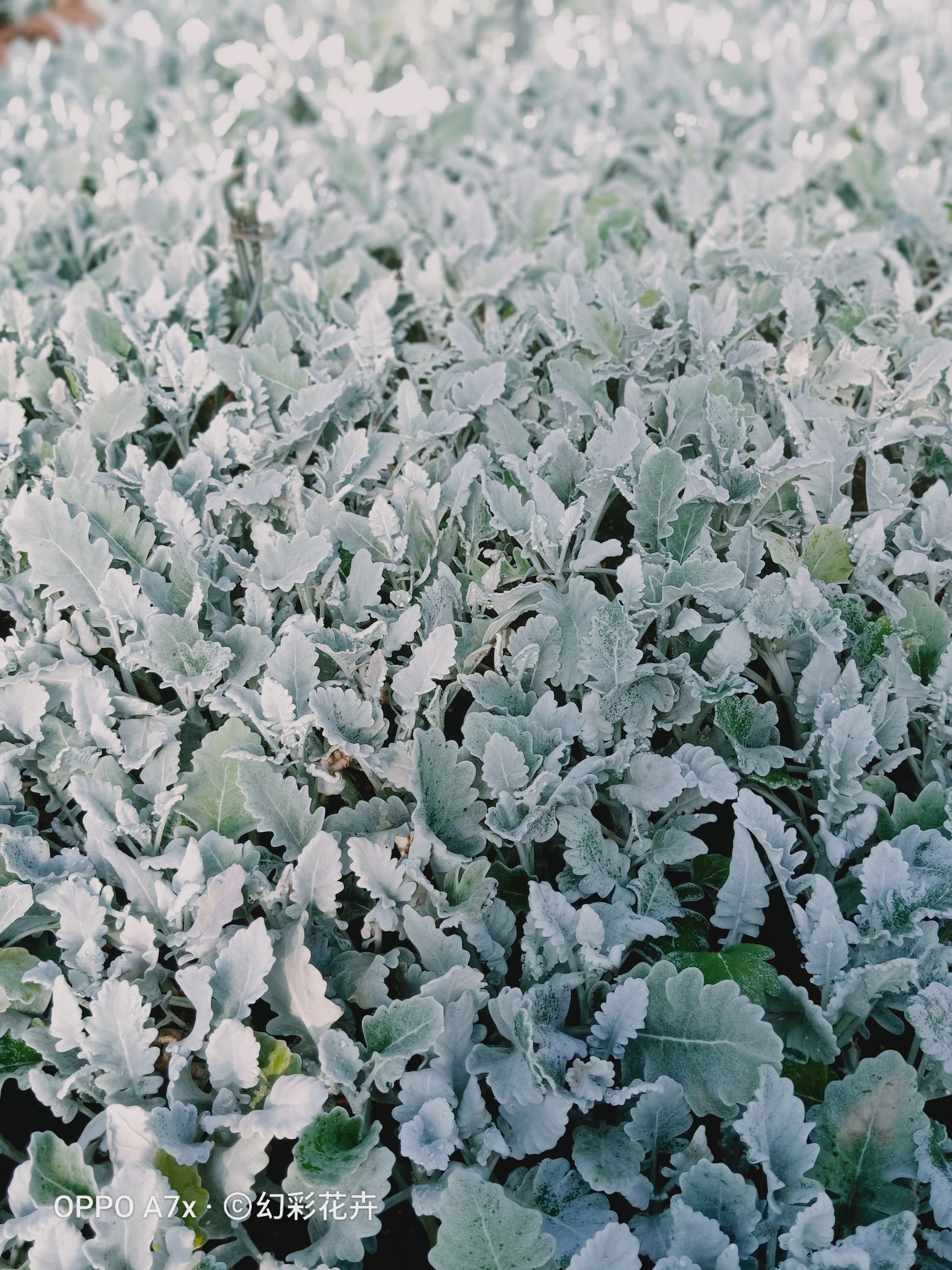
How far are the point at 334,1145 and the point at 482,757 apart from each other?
1.60 ft

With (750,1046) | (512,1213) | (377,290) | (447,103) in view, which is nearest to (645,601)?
(750,1046)

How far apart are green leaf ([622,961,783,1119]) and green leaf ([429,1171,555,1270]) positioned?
0.25 metres

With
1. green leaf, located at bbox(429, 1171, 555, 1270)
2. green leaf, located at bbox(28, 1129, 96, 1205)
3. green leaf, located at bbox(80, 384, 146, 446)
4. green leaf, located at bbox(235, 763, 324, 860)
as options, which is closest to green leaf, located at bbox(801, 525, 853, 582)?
green leaf, located at bbox(235, 763, 324, 860)

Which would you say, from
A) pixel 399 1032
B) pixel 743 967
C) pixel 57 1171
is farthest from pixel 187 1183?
pixel 743 967

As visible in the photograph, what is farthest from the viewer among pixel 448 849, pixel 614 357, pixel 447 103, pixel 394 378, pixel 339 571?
pixel 447 103

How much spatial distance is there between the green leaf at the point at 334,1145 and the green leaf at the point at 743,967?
440 millimetres

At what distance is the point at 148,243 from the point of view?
2.52m

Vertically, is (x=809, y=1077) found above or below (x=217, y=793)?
below

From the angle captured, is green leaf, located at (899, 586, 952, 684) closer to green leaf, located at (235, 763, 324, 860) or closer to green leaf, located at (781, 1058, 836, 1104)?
green leaf, located at (781, 1058, 836, 1104)

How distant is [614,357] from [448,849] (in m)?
1.01

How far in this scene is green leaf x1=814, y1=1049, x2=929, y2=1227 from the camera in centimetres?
122

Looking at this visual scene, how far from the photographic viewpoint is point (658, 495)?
162cm

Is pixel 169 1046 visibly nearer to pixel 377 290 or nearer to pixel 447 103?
pixel 377 290

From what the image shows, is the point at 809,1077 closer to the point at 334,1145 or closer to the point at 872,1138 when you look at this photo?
the point at 872,1138
